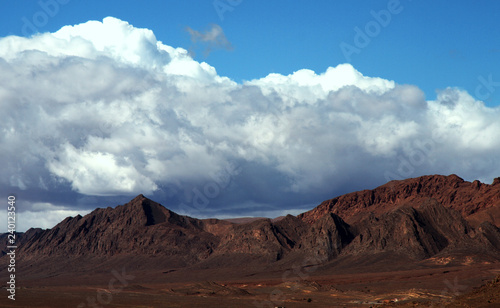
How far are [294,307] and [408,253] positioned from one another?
114830 millimetres

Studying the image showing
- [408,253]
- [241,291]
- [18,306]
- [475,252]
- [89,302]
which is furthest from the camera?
[408,253]

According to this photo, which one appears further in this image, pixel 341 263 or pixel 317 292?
pixel 341 263

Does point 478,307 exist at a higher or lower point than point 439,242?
lower

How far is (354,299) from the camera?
329 feet

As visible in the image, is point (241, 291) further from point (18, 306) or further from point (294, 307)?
point (18, 306)

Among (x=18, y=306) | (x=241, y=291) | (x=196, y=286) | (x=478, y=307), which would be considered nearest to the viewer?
(x=478, y=307)

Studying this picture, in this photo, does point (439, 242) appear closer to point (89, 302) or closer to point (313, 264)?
point (313, 264)

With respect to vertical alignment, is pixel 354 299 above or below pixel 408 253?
below

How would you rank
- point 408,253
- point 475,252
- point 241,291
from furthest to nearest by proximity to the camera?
1. point 408,253
2. point 475,252
3. point 241,291

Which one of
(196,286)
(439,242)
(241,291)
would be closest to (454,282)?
(241,291)

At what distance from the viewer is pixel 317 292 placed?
118938 mm

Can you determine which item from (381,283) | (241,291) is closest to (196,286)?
(241,291)

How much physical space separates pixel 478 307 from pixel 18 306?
201 ft

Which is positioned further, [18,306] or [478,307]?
[18,306]
